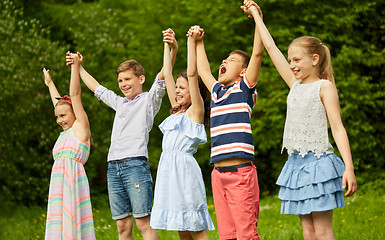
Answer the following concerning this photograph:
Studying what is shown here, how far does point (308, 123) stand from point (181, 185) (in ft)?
3.88

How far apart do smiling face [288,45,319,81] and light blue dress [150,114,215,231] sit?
3.32ft

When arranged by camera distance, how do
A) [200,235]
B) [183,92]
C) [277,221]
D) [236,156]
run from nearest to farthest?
1. [236,156]
2. [200,235]
3. [183,92]
4. [277,221]

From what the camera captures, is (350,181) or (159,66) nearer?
(350,181)

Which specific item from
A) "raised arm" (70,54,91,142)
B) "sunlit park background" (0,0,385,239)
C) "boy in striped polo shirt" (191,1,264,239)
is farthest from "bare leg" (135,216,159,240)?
"sunlit park background" (0,0,385,239)

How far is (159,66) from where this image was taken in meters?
14.5

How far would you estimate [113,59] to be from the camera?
14289 millimetres

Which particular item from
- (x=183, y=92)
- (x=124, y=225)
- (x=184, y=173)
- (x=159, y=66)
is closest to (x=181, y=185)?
(x=184, y=173)

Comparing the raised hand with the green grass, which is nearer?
the raised hand

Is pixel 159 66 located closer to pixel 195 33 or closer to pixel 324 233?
pixel 195 33

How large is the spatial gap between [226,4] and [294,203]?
1034 centimetres

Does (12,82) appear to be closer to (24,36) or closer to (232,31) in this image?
(24,36)

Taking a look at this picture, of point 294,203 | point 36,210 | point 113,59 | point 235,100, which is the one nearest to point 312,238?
point 294,203

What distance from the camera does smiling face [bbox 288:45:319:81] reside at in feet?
12.2

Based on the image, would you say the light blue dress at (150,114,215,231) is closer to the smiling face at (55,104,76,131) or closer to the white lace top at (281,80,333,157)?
the white lace top at (281,80,333,157)
